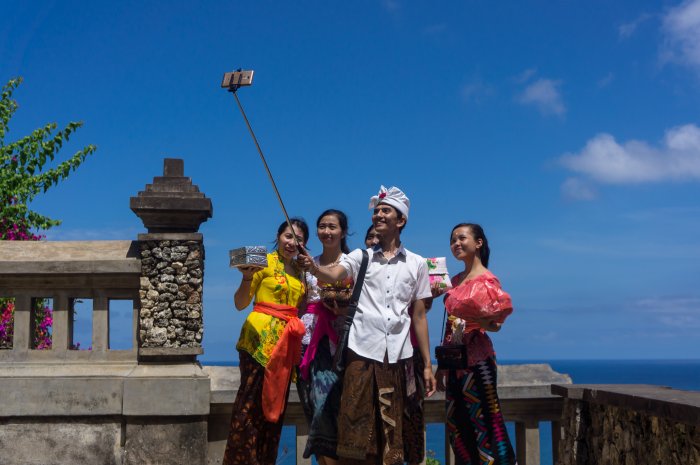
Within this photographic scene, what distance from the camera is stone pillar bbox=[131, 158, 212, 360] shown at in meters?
5.69

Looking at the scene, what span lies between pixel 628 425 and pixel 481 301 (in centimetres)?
109

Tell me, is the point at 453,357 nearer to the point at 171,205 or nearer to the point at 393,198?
the point at 393,198

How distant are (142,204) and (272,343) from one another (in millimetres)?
1518

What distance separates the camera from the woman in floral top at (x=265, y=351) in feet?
16.5

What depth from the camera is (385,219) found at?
4.84 metres

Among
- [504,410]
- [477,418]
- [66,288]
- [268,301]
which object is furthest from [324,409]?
[66,288]

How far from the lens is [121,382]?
5.58m

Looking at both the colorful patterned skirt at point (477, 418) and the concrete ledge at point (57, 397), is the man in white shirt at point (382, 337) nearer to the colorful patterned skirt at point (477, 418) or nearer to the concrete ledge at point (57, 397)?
the colorful patterned skirt at point (477, 418)

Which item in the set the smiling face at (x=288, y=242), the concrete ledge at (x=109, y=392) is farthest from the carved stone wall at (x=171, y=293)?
the smiling face at (x=288, y=242)

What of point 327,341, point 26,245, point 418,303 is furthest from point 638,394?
point 26,245

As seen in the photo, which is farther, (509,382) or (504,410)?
(509,382)

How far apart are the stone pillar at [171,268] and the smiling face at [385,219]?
1.54 meters

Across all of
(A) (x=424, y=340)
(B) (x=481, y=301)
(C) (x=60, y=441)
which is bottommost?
(C) (x=60, y=441)

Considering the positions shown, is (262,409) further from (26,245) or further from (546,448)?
(546,448)
